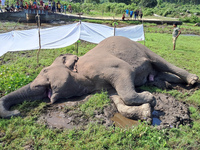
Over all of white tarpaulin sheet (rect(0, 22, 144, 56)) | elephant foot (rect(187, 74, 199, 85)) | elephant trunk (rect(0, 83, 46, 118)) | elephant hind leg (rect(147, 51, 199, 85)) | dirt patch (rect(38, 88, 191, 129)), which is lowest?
dirt patch (rect(38, 88, 191, 129))

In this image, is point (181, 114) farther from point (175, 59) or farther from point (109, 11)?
point (109, 11)

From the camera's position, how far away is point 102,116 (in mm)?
4426

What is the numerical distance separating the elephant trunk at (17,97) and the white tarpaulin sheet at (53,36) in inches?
114

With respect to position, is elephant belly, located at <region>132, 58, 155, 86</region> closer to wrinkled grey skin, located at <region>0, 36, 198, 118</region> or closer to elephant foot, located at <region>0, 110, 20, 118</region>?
wrinkled grey skin, located at <region>0, 36, 198, 118</region>

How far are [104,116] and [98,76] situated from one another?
1.06 meters

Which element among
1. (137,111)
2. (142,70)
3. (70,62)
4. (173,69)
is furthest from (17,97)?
(173,69)

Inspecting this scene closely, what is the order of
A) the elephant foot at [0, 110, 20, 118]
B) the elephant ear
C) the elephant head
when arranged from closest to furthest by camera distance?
the elephant foot at [0, 110, 20, 118] → the elephant head → the elephant ear

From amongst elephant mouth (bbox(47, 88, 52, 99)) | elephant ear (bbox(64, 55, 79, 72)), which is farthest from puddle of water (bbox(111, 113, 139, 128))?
elephant ear (bbox(64, 55, 79, 72))

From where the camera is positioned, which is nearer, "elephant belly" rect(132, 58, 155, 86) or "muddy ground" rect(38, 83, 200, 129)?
"muddy ground" rect(38, 83, 200, 129)

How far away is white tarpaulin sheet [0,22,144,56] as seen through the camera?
723cm

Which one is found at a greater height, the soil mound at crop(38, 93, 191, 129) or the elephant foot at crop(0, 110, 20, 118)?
the elephant foot at crop(0, 110, 20, 118)

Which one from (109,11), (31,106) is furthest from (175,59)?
(109,11)

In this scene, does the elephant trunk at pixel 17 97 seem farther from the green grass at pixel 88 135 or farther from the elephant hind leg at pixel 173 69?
the elephant hind leg at pixel 173 69

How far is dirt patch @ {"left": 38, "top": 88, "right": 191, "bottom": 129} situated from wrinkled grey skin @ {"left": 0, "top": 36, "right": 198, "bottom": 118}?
31 cm
